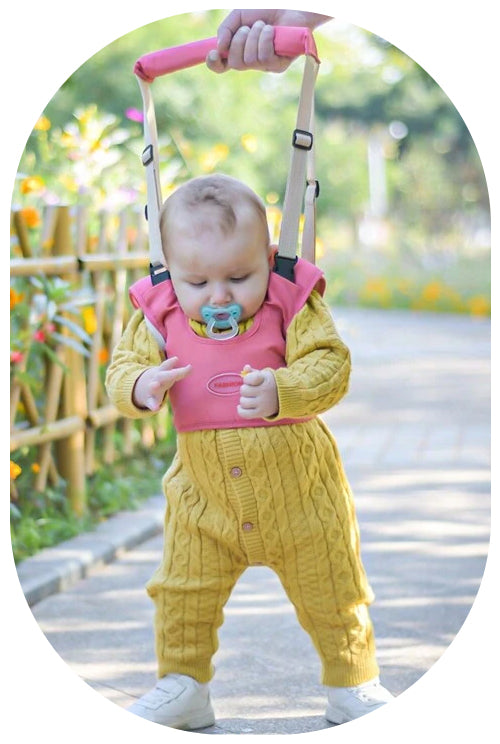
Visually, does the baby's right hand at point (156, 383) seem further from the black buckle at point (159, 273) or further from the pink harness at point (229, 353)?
the black buckle at point (159, 273)

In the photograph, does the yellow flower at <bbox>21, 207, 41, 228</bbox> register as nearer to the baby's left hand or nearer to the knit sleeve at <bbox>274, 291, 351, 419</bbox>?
the knit sleeve at <bbox>274, 291, 351, 419</bbox>

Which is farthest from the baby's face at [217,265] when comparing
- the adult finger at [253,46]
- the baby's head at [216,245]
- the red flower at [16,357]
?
the red flower at [16,357]

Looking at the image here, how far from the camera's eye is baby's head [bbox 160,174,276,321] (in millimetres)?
2389

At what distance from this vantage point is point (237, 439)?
251 centimetres

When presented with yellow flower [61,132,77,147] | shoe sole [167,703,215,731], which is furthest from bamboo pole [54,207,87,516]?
shoe sole [167,703,215,731]

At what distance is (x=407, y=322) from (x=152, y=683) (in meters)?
10.5

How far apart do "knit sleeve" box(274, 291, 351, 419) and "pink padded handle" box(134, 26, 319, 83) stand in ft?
1.67

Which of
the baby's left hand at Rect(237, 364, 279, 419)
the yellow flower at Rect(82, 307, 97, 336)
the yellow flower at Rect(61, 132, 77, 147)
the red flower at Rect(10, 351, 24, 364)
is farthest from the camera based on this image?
the yellow flower at Rect(61, 132, 77, 147)

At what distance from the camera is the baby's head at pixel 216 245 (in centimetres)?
239

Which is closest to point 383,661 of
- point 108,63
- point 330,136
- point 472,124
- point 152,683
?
point 152,683

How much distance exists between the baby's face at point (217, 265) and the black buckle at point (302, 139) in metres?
0.20

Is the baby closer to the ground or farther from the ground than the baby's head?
closer to the ground

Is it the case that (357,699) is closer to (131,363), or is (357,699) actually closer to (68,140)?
(131,363)

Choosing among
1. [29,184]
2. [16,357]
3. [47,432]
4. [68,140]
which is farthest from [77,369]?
[68,140]
